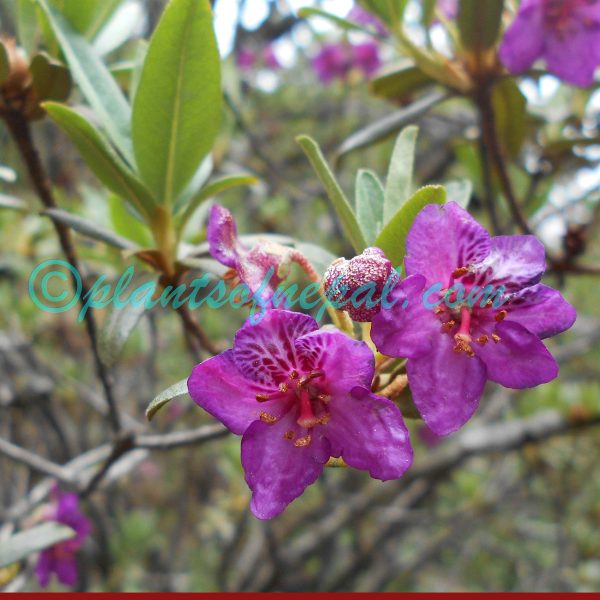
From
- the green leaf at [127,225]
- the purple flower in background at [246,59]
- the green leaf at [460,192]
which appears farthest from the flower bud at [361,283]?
the purple flower in background at [246,59]

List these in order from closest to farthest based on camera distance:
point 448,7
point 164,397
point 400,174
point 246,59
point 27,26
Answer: point 164,397, point 400,174, point 27,26, point 448,7, point 246,59

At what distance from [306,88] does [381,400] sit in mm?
4052

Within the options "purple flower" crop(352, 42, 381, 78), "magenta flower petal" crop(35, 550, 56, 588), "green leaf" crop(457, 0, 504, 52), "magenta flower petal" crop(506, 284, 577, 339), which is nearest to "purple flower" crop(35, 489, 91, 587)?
"magenta flower petal" crop(35, 550, 56, 588)

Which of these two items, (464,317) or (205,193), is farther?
(205,193)

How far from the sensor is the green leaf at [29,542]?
3.84 feet

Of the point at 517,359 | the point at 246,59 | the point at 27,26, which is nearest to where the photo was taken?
the point at 517,359

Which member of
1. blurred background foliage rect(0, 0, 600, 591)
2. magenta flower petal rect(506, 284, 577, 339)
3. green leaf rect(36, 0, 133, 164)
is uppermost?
green leaf rect(36, 0, 133, 164)

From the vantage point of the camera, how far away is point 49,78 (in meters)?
1.15

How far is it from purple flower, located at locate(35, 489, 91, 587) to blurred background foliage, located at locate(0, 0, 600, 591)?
0.08m

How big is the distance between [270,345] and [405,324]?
0.53 feet

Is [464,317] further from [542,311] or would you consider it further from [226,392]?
[226,392]

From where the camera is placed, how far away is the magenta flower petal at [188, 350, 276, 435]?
775 millimetres

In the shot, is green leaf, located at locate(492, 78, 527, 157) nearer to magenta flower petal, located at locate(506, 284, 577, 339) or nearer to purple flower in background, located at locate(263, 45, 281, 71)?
magenta flower petal, located at locate(506, 284, 577, 339)

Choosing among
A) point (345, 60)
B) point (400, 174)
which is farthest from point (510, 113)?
point (345, 60)
